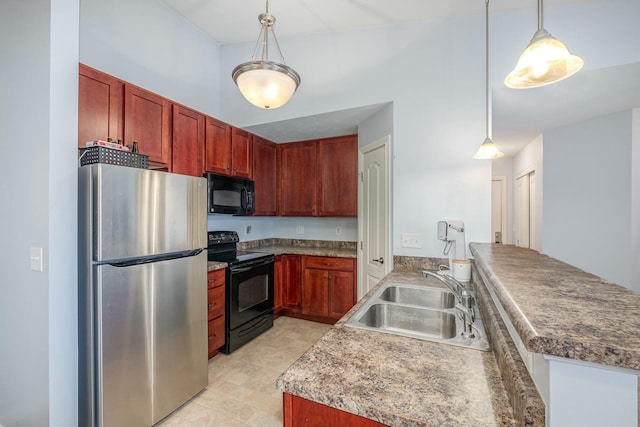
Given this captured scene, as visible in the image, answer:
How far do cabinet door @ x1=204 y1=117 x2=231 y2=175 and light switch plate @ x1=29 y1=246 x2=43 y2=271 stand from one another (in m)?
1.42

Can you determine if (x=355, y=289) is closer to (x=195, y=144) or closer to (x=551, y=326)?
(x=195, y=144)

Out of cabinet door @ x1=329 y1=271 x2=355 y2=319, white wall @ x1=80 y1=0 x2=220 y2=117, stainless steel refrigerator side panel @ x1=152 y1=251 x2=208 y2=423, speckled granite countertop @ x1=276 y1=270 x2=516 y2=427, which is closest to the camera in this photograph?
speckled granite countertop @ x1=276 y1=270 x2=516 y2=427

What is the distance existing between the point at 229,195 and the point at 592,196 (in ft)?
13.5

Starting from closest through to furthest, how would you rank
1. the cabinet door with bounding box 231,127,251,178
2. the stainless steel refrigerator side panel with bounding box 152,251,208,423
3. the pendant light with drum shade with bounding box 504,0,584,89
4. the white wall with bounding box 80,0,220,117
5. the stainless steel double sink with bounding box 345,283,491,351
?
the pendant light with drum shade with bounding box 504,0,584,89, the stainless steel double sink with bounding box 345,283,491,351, the stainless steel refrigerator side panel with bounding box 152,251,208,423, the white wall with bounding box 80,0,220,117, the cabinet door with bounding box 231,127,251,178

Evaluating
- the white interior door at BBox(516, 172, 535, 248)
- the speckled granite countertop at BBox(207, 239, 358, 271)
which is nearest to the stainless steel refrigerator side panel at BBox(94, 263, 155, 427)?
the speckled granite countertop at BBox(207, 239, 358, 271)

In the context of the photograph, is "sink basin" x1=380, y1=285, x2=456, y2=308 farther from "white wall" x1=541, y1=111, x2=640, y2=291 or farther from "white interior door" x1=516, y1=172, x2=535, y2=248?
"white interior door" x1=516, y1=172, x2=535, y2=248

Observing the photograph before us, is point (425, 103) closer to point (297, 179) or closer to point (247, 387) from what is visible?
point (297, 179)

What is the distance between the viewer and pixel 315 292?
338 centimetres

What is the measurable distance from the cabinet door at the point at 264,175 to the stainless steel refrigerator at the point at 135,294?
151cm

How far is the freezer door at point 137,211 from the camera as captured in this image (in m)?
1.47

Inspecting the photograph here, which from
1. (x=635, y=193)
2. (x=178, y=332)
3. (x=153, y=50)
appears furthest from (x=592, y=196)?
(x=153, y=50)

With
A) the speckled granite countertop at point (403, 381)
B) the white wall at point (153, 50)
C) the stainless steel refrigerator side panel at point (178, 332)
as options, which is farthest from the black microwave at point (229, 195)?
the speckled granite countertop at point (403, 381)

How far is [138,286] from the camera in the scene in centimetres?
161

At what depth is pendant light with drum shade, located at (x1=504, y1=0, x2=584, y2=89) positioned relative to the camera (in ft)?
3.38
